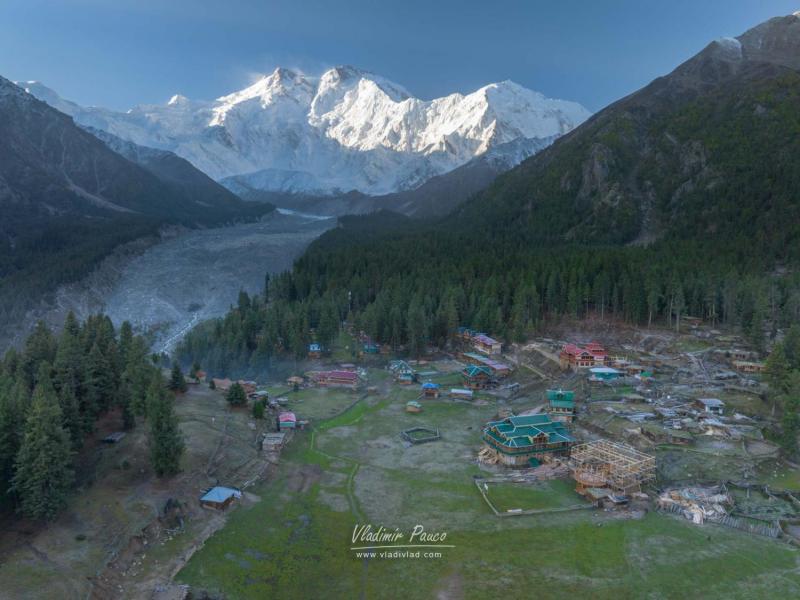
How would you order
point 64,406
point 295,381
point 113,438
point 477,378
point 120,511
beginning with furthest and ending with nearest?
point 295,381, point 477,378, point 113,438, point 64,406, point 120,511

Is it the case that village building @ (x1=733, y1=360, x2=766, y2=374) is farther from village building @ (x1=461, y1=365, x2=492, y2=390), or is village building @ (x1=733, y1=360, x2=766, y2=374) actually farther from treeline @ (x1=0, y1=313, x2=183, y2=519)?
treeline @ (x1=0, y1=313, x2=183, y2=519)

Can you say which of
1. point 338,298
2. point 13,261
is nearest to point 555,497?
point 338,298

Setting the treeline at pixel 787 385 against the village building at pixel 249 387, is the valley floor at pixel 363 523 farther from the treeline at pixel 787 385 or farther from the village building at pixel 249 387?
the village building at pixel 249 387

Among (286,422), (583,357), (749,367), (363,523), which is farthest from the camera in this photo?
(583,357)

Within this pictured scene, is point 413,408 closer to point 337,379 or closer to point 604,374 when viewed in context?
point 337,379

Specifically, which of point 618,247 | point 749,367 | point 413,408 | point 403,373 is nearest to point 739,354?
point 749,367

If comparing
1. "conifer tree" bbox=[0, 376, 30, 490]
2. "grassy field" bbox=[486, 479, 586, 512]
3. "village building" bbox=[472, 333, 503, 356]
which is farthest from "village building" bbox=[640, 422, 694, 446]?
"conifer tree" bbox=[0, 376, 30, 490]
